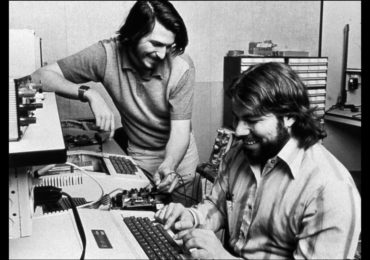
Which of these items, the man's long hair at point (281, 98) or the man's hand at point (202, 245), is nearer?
the man's hand at point (202, 245)

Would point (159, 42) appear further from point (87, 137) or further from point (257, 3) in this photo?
point (257, 3)

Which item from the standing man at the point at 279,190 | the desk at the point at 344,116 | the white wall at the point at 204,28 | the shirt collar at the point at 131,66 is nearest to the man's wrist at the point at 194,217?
the standing man at the point at 279,190

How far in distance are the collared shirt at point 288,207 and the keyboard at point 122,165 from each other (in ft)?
1.32

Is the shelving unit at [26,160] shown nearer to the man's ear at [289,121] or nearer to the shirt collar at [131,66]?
the man's ear at [289,121]

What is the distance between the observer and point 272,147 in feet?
3.80

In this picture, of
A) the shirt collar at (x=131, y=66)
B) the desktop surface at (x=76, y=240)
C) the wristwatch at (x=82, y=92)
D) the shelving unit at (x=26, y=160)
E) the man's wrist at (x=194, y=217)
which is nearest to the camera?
the shelving unit at (x=26, y=160)

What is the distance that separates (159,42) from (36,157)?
1039mm

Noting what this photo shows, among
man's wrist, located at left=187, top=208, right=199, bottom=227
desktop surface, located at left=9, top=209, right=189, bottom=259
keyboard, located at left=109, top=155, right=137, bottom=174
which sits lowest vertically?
man's wrist, located at left=187, top=208, right=199, bottom=227

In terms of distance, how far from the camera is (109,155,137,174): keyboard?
1.62 metres

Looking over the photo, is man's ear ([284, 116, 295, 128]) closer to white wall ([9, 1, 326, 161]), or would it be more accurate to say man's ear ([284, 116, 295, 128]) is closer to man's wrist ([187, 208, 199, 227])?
man's wrist ([187, 208, 199, 227])

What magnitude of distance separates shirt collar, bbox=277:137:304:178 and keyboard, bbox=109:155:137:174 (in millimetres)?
704

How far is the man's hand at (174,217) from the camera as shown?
117cm

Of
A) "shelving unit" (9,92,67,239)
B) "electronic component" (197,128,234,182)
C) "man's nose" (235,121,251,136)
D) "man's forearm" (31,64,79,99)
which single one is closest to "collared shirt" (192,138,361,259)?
"man's nose" (235,121,251,136)

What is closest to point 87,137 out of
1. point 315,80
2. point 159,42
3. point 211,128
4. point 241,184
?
point 159,42
